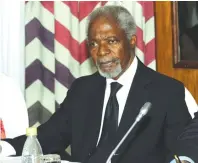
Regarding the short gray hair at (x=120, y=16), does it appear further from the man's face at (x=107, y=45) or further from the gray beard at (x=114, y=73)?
the gray beard at (x=114, y=73)

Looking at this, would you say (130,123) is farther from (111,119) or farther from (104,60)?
(104,60)

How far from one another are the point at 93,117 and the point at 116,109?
0.20 meters

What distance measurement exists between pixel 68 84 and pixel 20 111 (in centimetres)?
55

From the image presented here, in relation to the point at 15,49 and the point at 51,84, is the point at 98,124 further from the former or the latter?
the point at 15,49

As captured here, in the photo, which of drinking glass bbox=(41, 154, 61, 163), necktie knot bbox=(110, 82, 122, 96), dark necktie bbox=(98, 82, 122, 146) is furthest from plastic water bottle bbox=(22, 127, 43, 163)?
necktie knot bbox=(110, 82, 122, 96)

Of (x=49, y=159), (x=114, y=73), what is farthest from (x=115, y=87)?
(x=49, y=159)

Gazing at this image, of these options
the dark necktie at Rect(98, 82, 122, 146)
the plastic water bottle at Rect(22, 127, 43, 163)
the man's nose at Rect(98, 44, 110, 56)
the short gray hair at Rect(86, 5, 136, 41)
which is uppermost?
the short gray hair at Rect(86, 5, 136, 41)

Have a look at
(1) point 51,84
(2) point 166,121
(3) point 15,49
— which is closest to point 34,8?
(3) point 15,49

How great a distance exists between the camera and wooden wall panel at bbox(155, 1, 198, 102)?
3330 millimetres

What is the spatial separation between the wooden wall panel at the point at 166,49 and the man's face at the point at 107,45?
918mm

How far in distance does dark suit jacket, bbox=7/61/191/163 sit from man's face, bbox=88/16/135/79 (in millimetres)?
136

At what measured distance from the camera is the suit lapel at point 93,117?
2.44m

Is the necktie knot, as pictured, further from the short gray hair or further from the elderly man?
the short gray hair

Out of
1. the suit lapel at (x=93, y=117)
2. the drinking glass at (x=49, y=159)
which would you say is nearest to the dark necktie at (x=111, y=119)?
the suit lapel at (x=93, y=117)
